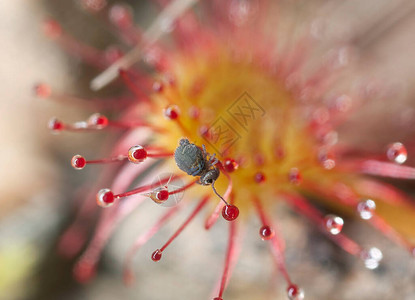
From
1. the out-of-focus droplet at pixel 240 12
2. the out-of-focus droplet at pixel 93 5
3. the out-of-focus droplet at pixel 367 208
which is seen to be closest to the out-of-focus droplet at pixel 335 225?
the out-of-focus droplet at pixel 367 208

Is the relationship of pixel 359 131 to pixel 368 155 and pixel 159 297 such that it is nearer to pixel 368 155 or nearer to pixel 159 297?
pixel 368 155

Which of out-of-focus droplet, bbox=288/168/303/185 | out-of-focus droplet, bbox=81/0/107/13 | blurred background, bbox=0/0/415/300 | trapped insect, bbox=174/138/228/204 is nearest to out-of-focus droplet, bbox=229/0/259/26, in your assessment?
blurred background, bbox=0/0/415/300

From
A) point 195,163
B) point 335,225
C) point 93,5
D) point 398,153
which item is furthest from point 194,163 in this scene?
point 93,5

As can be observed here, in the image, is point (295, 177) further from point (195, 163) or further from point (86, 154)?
point (86, 154)

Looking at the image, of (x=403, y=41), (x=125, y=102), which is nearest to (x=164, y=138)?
(x=125, y=102)

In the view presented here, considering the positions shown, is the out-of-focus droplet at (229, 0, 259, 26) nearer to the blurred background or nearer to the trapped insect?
the blurred background

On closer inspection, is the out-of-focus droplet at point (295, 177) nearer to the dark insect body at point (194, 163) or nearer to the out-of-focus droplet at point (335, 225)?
the out-of-focus droplet at point (335, 225)

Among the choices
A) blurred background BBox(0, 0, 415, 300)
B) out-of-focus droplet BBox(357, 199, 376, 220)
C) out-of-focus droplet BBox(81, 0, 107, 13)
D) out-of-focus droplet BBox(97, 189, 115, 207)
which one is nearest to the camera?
out-of-focus droplet BBox(97, 189, 115, 207)

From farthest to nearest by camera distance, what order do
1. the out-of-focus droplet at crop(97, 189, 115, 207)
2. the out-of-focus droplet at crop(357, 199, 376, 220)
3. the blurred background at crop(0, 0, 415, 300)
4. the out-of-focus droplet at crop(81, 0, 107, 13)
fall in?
1. the out-of-focus droplet at crop(81, 0, 107, 13)
2. the blurred background at crop(0, 0, 415, 300)
3. the out-of-focus droplet at crop(357, 199, 376, 220)
4. the out-of-focus droplet at crop(97, 189, 115, 207)
